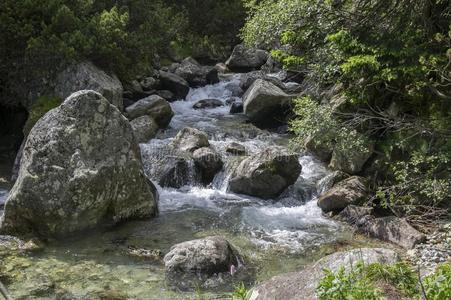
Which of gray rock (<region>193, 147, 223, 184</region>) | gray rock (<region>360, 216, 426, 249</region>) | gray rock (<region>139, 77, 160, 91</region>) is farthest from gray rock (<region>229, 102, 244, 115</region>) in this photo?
gray rock (<region>360, 216, 426, 249</region>)

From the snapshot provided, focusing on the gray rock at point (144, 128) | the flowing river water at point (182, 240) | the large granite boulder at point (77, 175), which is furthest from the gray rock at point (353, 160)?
the gray rock at point (144, 128)

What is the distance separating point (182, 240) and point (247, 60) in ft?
63.6

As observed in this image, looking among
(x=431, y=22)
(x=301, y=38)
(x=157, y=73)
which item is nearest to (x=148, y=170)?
(x=301, y=38)

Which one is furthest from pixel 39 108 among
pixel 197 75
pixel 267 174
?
pixel 197 75

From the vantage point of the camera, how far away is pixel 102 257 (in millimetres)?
9219

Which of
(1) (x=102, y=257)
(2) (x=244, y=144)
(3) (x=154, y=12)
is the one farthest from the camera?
(3) (x=154, y=12)

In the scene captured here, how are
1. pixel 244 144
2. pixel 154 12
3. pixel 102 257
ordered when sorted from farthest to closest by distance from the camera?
1. pixel 154 12
2. pixel 244 144
3. pixel 102 257

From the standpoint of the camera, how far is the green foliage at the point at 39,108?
49.4ft

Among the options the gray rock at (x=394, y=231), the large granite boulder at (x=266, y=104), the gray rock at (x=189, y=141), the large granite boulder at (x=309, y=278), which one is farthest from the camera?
the large granite boulder at (x=266, y=104)

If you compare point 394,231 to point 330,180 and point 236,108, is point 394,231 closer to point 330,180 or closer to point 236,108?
point 330,180

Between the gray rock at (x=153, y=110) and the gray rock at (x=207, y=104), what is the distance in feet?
11.5

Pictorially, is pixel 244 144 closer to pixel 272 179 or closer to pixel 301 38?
pixel 272 179

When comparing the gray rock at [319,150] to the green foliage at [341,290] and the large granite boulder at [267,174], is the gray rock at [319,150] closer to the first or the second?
the large granite boulder at [267,174]

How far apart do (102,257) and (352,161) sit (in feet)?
23.2
